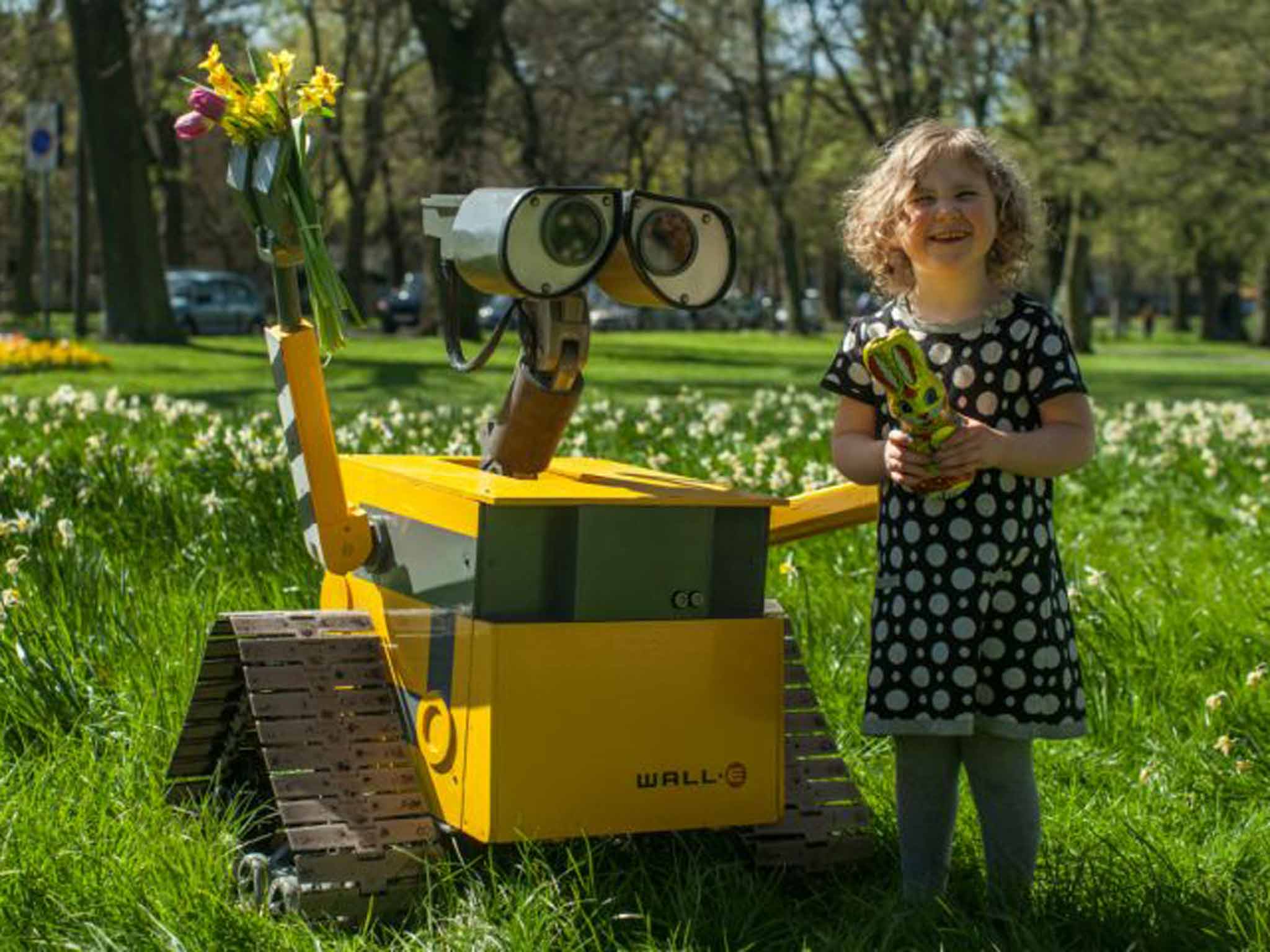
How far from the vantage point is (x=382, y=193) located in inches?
2344

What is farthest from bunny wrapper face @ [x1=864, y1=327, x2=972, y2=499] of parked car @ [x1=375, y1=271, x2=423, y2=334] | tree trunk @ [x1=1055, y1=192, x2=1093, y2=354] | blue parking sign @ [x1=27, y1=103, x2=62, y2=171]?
parked car @ [x1=375, y1=271, x2=423, y2=334]

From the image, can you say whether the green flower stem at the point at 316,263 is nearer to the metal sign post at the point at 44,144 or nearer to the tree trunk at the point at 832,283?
the metal sign post at the point at 44,144

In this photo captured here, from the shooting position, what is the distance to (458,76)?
29.9m

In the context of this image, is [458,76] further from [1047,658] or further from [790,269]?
[1047,658]

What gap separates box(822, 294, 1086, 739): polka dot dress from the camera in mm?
3256

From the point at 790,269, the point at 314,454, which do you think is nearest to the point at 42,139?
the point at 314,454

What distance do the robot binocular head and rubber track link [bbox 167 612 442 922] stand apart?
2.39 ft

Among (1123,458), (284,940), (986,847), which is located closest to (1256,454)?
(1123,458)

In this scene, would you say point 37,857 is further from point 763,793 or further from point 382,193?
point 382,193

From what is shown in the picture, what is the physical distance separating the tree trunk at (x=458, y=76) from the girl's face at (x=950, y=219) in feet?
83.7

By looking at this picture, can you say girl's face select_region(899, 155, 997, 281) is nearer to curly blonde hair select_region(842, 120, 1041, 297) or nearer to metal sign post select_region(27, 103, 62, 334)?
curly blonde hair select_region(842, 120, 1041, 297)

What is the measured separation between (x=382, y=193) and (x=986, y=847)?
5733 centimetres

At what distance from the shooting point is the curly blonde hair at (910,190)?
3.44 metres

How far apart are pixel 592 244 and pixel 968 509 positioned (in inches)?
29.2
